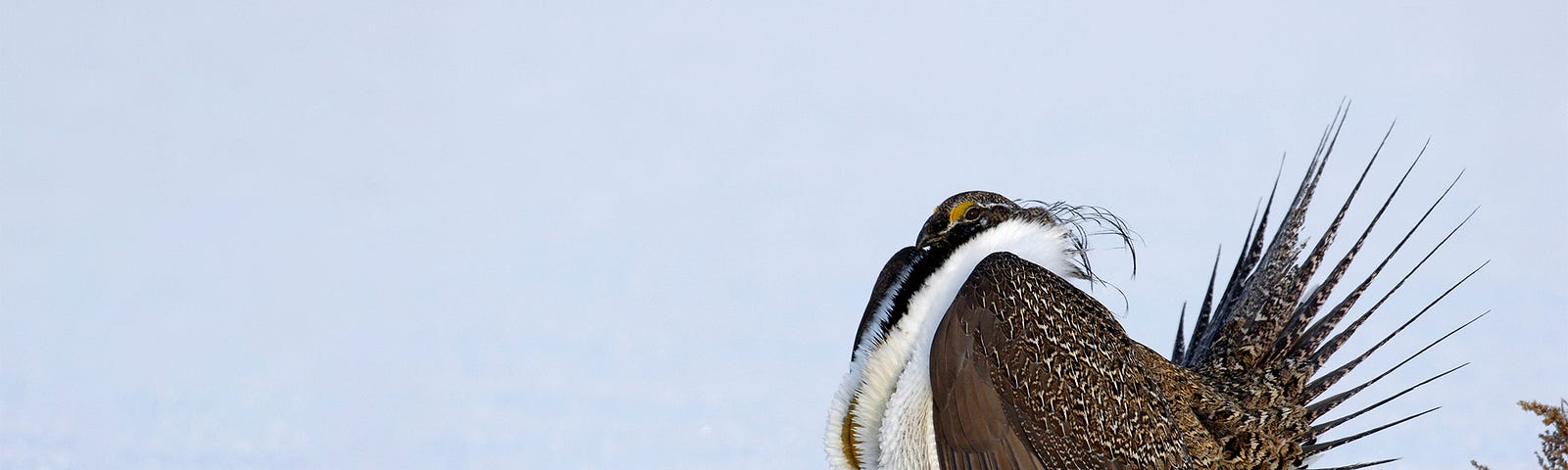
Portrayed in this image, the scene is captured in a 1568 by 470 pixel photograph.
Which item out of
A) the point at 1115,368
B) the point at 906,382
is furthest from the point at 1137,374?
the point at 906,382

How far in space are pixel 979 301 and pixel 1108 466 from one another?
0.50 m

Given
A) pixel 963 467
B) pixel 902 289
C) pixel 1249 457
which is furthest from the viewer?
pixel 1249 457

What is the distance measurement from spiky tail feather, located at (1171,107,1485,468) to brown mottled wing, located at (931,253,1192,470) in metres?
0.46

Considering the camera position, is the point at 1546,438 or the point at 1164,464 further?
the point at 1546,438

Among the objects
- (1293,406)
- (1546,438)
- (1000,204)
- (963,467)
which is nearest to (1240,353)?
(1293,406)

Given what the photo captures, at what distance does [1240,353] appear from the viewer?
13.6 ft

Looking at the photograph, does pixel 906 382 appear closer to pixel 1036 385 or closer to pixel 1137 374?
pixel 1036 385

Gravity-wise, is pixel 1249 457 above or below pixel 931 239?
below

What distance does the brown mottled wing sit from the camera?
311 cm

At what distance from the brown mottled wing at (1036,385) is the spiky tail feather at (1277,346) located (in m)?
0.46

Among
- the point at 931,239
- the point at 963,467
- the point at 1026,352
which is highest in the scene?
the point at 931,239

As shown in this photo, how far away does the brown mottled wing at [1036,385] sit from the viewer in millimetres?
3105

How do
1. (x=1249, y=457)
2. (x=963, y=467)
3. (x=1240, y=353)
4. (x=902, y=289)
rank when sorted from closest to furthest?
(x=963, y=467)
(x=902, y=289)
(x=1249, y=457)
(x=1240, y=353)

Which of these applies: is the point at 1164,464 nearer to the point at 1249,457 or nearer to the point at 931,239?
the point at 1249,457
